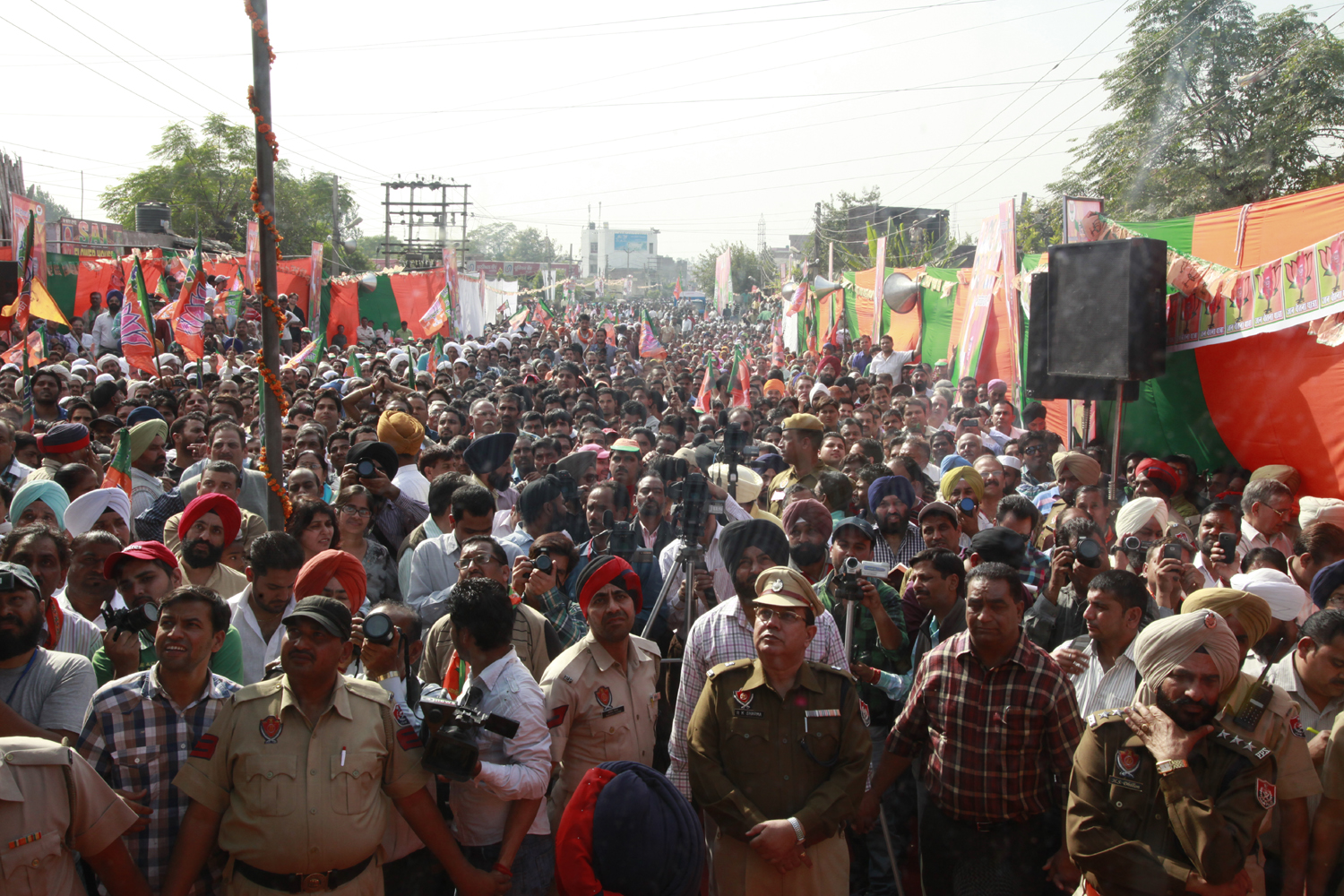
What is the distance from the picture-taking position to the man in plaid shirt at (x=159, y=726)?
9.83 ft

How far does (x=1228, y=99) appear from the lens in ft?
70.0

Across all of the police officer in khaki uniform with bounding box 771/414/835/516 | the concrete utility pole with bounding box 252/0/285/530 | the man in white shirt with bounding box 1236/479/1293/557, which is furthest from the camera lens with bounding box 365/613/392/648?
the man in white shirt with bounding box 1236/479/1293/557

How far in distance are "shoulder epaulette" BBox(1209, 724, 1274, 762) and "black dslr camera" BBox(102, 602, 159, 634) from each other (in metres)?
3.23

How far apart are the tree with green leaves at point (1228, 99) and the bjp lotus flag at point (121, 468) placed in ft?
65.8

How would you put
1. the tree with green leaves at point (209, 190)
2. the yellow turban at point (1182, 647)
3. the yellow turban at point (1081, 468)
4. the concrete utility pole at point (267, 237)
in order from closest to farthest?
the yellow turban at point (1182, 647), the concrete utility pole at point (267, 237), the yellow turban at point (1081, 468), the tree with green leaves at point (209, 190)

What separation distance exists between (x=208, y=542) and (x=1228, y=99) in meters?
23.0

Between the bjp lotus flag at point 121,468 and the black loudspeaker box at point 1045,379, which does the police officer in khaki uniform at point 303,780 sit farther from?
the black loudspeaker box at point 1045,379

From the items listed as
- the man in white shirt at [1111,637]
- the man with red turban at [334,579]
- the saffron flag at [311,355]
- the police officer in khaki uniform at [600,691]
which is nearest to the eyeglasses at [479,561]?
the man with red turban at [334,579]

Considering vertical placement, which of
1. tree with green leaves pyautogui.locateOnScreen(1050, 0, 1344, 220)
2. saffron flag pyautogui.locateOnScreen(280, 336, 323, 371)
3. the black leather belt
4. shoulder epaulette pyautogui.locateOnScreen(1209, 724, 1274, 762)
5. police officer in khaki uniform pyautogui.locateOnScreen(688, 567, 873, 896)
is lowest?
the black leather belt

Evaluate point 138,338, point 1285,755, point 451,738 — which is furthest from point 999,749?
point 138,338

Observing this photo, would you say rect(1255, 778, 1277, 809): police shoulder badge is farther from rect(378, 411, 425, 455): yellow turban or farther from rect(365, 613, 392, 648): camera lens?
rect(378, 411, 425, 455): yellow turban

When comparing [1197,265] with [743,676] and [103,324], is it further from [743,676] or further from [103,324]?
[103,324]

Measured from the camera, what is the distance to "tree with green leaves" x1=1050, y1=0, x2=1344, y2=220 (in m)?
20.4

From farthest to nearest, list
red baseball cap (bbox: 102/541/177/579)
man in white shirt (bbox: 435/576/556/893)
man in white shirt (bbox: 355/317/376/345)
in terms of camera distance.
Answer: man in white shirt (bbox: 355/317/376/345)
red baseball cap (bbox: 102/541/177/579)
man in white shirt (bbox: 435/576/556/893)
